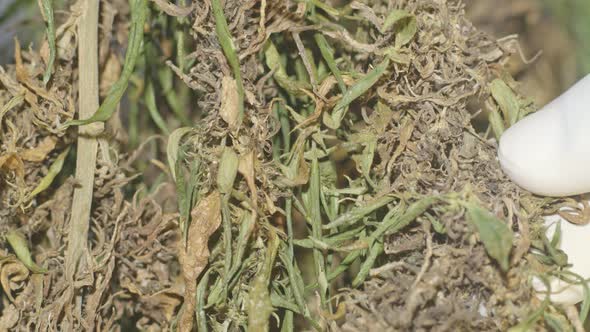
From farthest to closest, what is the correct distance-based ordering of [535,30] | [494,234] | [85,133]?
[535,30], [85,133], [494,234]

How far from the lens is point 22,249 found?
45cm

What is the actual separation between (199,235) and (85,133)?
0.36ft

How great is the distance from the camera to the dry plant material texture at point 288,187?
14.9 inches

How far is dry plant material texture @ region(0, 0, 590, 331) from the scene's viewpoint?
379 mm

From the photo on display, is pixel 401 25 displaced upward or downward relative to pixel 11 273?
upward

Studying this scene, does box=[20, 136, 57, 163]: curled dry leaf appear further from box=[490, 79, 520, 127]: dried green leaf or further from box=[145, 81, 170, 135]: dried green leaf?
box=[490, 79, 520, 127]: dried green leaf

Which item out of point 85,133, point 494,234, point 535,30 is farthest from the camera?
point 535,30

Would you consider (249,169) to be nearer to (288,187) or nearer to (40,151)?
(288,187)

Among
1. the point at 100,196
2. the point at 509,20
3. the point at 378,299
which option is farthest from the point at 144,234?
the point at 509,20

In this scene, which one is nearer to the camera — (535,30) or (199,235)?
(199,235)

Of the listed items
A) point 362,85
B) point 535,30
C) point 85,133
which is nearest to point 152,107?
point 85,133

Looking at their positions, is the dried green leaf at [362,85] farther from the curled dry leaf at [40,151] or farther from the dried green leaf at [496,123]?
the curled dry leaf at [40,151]

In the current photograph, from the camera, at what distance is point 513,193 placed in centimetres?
40

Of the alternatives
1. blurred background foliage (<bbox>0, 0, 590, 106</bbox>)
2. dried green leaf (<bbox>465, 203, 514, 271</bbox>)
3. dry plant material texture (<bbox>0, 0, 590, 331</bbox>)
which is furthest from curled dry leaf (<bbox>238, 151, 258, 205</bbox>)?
blurred background foliage (<bbox>0, 0, 590, 106</bbox>)
